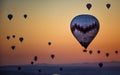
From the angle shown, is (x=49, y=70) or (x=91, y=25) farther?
(x=91, y=25)

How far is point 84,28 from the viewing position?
5078mm

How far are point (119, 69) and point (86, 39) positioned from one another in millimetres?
730

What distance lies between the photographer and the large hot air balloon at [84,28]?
4.94 metres

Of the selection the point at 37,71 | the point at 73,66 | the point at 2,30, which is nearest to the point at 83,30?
the point at 73,66

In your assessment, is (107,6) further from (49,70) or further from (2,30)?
(2,30)

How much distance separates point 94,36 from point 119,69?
659mm

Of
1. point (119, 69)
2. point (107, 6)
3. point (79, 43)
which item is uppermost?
point (107, 6)

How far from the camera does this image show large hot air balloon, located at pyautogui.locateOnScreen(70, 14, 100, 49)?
16.2ft

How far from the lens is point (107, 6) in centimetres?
471

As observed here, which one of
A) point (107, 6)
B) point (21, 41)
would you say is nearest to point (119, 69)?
point (107, 6)

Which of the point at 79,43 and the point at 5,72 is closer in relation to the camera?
the point at 5,72

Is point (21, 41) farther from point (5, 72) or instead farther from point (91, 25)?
point (91, 25)

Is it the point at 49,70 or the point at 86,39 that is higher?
the point at 86,39

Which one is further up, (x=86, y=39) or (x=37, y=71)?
(x=86, y=39)
